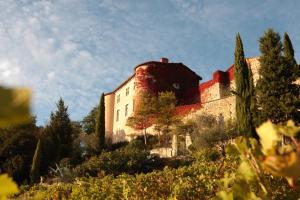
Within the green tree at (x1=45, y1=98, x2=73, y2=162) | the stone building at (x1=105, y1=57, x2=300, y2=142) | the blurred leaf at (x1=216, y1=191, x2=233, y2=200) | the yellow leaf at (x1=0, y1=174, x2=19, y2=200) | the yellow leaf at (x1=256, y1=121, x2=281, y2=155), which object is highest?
the stone building at (x1=105, y1=57, x2=300, y2=142)

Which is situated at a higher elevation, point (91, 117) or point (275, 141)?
point (91, 117)

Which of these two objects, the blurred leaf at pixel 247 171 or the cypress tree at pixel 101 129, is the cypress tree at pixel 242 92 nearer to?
the cypress tree at pixel 101 129

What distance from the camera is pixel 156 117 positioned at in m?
32.6

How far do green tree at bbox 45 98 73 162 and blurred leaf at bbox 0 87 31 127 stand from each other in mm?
31588

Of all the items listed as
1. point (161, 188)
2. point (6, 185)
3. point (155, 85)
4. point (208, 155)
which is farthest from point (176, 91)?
point (6, 185)

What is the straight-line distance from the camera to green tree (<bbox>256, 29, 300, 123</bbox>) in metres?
20.2

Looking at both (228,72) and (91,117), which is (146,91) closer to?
(228,72)

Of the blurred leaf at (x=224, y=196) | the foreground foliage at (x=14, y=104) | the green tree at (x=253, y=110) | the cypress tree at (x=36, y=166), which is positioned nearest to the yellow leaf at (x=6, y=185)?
the foreground foliage at (x=14, y=104)

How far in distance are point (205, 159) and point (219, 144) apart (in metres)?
4.03

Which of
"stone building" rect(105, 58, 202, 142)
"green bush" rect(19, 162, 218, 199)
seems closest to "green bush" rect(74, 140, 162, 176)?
"green bush" rect(19, 162, 218, 199)

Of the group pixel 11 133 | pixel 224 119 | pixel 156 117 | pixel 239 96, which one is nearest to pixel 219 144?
pixel 239 96

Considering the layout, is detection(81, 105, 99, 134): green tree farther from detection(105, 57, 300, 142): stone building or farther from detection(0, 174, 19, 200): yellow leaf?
detection(0, 174, 19, 200): yellow leaf

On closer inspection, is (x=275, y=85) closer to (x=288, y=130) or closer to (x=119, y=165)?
(x=119, y=165)

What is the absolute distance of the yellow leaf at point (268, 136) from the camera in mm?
797
